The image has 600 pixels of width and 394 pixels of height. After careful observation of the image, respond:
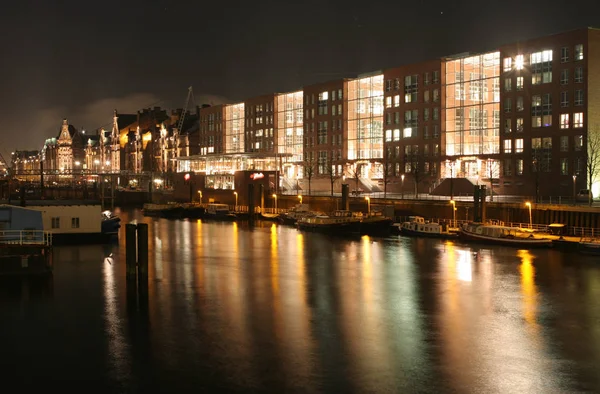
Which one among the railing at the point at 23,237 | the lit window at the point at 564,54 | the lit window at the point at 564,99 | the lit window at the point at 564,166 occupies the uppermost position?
the lit window at the point at 564,54

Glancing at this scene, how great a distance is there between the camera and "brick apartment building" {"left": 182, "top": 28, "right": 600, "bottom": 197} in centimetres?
6625

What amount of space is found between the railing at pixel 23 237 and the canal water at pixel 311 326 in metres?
2.16

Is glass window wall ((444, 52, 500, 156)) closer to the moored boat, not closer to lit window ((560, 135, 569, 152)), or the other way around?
lit window ((560, 135, 569, 152))

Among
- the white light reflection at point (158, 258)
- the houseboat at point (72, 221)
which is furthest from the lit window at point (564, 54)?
the houseboat at point (72, 221)

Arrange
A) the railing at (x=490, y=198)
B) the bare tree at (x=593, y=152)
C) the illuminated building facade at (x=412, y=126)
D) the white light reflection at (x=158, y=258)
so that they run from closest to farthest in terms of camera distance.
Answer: the white light reflection at (x=158, y=258) < the railing at (x=490, y=198) < the bare tree at (x=593, y=152) < the illuminated building facade at (x=412, y=126)

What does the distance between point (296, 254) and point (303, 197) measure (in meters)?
34.7

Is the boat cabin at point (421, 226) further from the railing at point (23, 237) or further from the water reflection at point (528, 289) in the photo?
the railing at point (23, 237)

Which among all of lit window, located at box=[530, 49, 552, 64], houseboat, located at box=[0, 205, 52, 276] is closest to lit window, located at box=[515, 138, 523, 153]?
lit window, located at box=[530, 49, 552, 64]

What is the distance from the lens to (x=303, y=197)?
80.8m

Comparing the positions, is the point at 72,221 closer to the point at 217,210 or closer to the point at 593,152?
the point at 217,210

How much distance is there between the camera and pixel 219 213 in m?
81.9

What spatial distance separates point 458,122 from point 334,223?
27157 millimetres

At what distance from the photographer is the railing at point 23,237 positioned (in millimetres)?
34781

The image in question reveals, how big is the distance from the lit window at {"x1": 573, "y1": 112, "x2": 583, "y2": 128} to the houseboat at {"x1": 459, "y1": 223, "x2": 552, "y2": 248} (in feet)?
65.4
